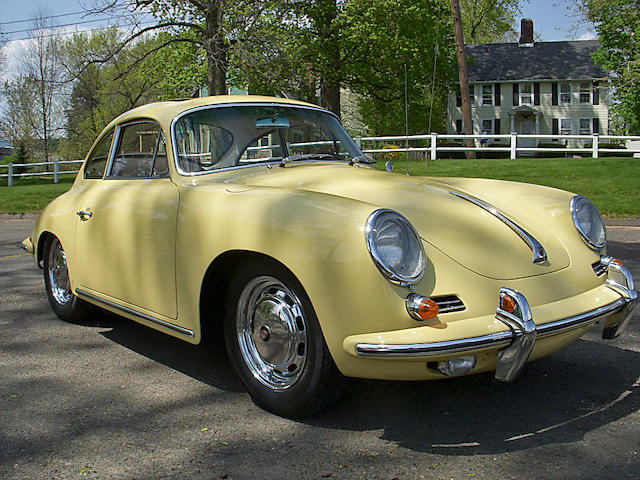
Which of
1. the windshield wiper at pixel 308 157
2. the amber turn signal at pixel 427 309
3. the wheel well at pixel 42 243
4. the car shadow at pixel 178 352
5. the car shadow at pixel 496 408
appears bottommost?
the car shadow at pixel 496 408

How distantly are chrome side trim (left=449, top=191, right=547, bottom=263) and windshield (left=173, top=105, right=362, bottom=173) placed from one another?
4.22 feet

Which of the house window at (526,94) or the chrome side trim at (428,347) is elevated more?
the house window at (526,94)

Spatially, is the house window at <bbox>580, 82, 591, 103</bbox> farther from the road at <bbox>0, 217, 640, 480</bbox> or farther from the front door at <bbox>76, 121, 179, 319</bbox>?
the front door at <bbox>76, 121, 179, 319</bbox>

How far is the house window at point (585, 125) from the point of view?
52.4 meters

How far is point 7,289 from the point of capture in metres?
6.39

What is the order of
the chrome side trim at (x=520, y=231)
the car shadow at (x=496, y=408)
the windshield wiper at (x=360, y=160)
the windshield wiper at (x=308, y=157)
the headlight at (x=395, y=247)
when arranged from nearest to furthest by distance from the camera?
the headlight at (x=395, y=247) → the car shadow at (x=496, y=408) → the chrome side trim at (x=520, y=231) → the windshield wiper at (x=308, y=157) → the windshield wiper at (x=360, y=160)

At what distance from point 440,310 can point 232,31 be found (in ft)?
59.2

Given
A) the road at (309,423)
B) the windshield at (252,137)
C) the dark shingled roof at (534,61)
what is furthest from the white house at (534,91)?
the road at (309,423)

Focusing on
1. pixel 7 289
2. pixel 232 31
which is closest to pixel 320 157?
pixel 7 289

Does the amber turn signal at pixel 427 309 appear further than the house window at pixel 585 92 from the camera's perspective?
No

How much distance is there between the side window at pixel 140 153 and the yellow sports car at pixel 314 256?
16 millimetres

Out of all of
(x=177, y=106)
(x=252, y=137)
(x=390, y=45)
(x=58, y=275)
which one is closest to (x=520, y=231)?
(x=252, y=137)

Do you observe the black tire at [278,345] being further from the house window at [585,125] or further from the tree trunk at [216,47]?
the house window at [585,125]

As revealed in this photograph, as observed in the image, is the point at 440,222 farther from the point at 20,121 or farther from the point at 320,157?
the point at 20,121
